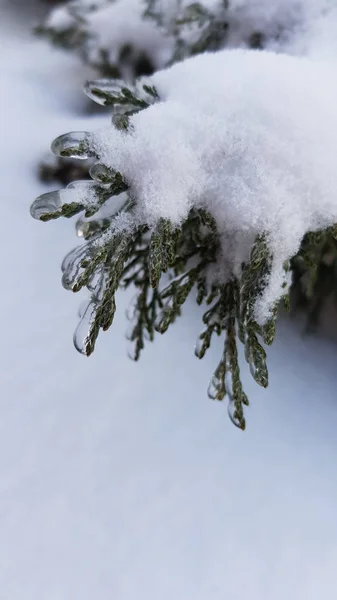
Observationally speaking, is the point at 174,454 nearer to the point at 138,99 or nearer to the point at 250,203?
the point at 250,203

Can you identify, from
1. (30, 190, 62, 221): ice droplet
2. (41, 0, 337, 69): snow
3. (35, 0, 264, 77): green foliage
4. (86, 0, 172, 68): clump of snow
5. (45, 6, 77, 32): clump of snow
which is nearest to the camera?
(30, 190, 62, 221): ice droplet

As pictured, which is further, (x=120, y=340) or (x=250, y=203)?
(x=120, y=340)

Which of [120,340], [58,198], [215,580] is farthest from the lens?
[120,340]

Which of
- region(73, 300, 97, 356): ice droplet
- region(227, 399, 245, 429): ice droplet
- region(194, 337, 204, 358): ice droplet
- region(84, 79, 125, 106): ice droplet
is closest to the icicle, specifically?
region(227, 399, 245, 429): ice droplet

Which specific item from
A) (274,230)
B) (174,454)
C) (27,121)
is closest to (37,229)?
(27,121)

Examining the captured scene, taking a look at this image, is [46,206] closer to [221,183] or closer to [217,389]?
[221,183]

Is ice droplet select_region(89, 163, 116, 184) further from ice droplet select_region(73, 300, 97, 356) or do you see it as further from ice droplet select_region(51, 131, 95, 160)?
ice droplet select_region(73, 300, 97, 356)
